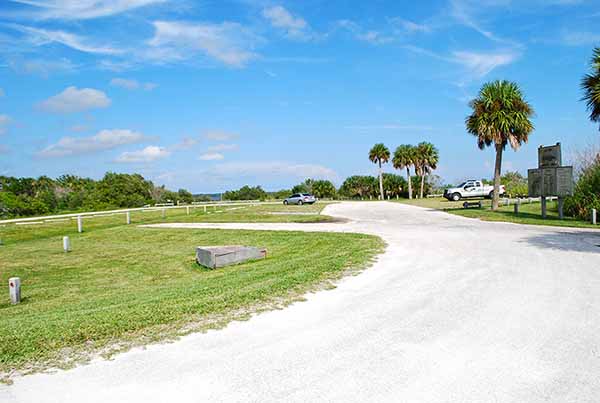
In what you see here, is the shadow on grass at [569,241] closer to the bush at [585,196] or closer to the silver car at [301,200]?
the bush at [585,196]

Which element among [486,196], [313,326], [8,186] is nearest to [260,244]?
[313,326]

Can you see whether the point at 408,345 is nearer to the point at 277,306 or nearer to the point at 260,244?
the point at 277,306

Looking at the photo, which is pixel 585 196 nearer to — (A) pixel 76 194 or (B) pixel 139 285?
(B) pixel 139 285

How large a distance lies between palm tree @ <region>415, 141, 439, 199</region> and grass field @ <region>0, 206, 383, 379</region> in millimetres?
49600

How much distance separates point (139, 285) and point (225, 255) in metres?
2.61

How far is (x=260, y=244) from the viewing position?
17.0 m

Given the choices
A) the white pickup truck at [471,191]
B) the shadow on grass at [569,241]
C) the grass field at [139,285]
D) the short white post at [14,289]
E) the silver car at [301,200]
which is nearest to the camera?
the grass field at [139,285]

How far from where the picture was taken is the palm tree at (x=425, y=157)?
6575 centimetres

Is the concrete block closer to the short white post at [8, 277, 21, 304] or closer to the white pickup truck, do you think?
the short white post at [8, 277, 21, 304]

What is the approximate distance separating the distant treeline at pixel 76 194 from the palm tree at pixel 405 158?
34179 millimetres

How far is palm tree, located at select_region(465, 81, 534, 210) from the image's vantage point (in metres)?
26.0

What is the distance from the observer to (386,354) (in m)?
4.58

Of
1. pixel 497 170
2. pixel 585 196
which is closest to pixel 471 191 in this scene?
pixel 497 170

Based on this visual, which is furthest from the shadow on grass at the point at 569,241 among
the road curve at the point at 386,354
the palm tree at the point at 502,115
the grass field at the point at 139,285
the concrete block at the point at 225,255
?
the palm tree at the point at 502,115
